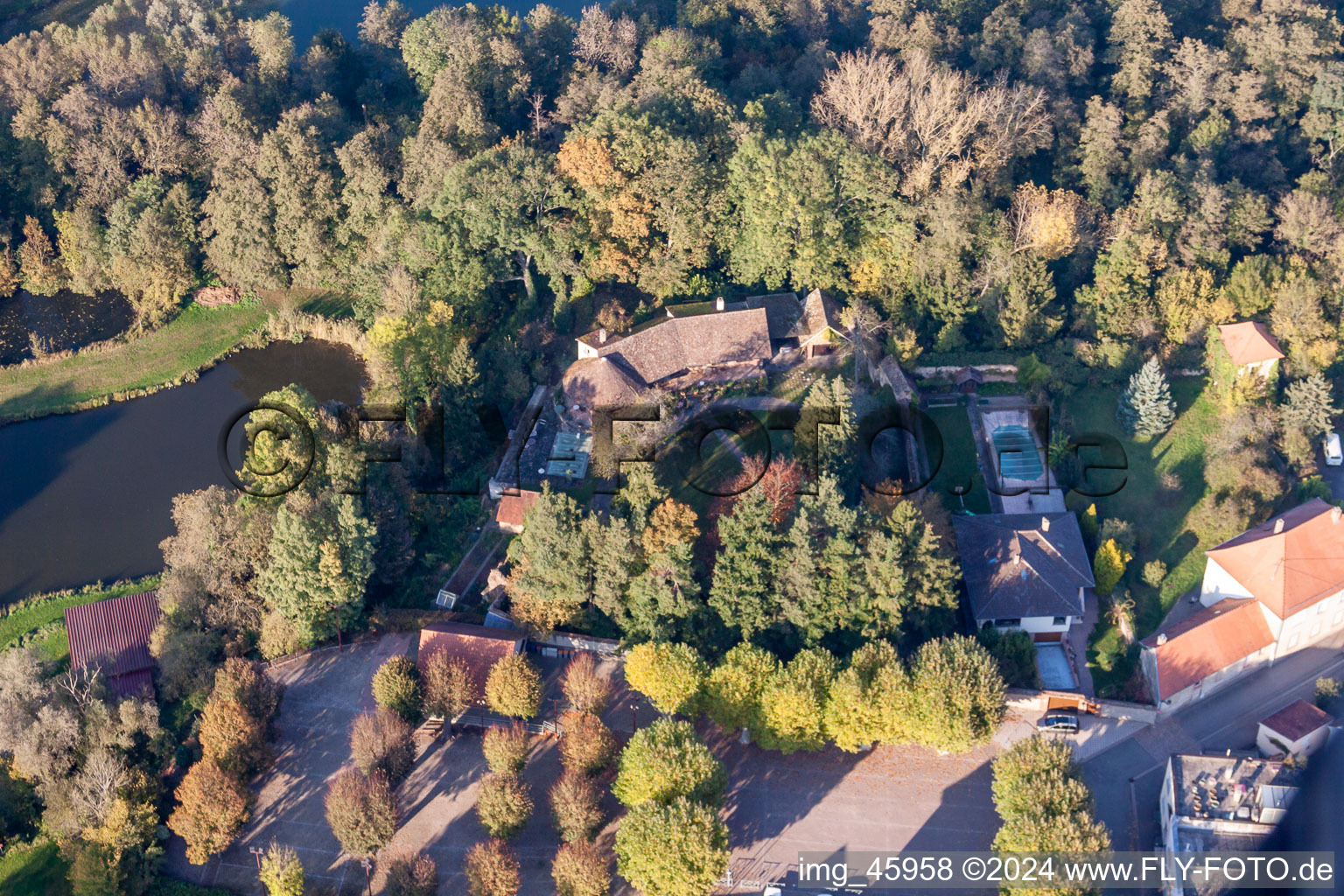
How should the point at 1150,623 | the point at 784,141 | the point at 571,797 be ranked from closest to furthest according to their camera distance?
the point at 571,797 < the point at 1150,623 < the point at 784,141

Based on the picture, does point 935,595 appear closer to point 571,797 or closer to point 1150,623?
point 1150,623

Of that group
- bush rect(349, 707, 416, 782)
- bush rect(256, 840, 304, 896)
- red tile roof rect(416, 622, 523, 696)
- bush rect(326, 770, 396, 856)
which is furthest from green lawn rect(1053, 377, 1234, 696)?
bush rect(256, 840, 304, 896)

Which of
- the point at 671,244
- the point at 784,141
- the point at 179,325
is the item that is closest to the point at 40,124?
the point at 179,325

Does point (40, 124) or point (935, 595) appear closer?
point (935, 595)

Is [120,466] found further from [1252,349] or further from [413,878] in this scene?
[1252,349]

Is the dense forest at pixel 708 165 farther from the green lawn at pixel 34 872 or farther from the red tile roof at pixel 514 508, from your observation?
the green lawn at pixel 34 872

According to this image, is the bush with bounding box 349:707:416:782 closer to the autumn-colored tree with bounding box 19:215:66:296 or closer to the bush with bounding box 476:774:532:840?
the bush with bounding box 476:774:532:840

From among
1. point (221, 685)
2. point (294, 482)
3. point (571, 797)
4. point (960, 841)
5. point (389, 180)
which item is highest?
point (389, 180)
